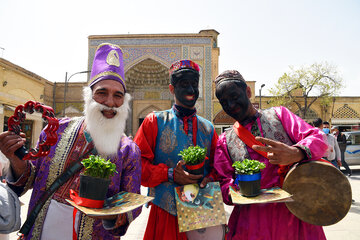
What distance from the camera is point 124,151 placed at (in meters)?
1.69

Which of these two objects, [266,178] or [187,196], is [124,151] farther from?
[266,178]

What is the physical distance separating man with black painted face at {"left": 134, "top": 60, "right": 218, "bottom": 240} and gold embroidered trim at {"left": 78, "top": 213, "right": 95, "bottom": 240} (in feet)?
1.77

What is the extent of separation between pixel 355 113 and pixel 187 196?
23.6 meters

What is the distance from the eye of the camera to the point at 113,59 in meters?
1.84

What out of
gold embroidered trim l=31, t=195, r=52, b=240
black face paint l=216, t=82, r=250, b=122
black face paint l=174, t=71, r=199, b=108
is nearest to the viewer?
gold embroidered trim l=31, t=195, r=52, b=240

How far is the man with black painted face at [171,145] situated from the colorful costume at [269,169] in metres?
0.20

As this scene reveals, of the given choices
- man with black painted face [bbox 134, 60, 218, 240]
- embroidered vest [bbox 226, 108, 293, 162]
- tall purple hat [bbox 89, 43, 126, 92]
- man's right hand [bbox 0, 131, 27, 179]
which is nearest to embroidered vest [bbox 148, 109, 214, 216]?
man with black painted face [bbox 134, 60, 218, 240]

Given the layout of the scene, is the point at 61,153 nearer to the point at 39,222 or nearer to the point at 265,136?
the point at 39,222

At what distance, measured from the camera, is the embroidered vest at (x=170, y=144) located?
195cm

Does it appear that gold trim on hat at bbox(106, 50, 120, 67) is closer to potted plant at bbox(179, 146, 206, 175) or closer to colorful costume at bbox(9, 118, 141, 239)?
colorful costume at bbox(9, 118, 141, 239)

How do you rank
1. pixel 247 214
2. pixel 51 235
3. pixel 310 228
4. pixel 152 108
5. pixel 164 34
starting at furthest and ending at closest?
pixel 152 108
pixel 164 34
pixel 247 214
pixel 310 228
pixel 51 235

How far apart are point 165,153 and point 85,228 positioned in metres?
0.82

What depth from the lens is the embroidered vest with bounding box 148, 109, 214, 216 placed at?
76.6 inches

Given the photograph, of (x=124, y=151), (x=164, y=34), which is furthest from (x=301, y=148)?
(x=164, y=34)
